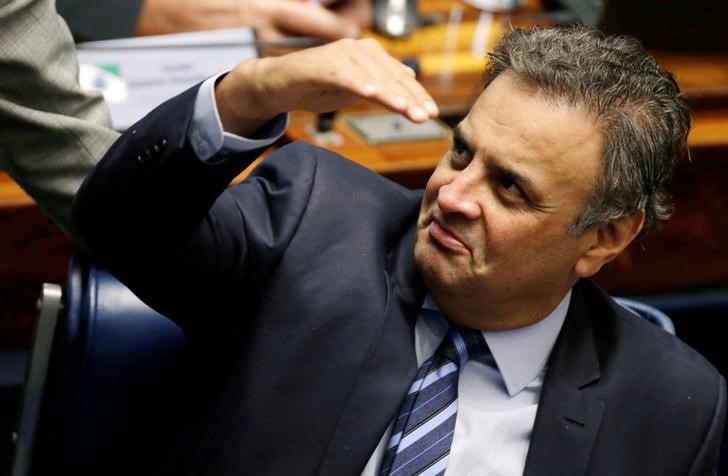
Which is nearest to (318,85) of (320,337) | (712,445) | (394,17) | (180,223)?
(180,223)

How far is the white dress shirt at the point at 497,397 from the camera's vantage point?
4.82 feet

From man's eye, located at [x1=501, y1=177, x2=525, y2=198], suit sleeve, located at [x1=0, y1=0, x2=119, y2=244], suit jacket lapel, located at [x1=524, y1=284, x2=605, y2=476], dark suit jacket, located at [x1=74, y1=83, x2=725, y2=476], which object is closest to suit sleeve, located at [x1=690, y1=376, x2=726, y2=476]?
dark suit jacket, located at [x1=74, y1=83, x2=725, y2=476]

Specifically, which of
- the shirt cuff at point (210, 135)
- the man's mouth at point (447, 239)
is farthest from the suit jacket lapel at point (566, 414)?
the shirt cuff at point (210, 135)

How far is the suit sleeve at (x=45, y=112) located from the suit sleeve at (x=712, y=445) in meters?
0.83

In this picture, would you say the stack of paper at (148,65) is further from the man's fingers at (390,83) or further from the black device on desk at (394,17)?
the man's fingers at (390,83)

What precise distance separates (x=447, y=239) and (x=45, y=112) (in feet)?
1.64

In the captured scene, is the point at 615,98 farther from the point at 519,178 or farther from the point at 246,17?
the point at 246,17

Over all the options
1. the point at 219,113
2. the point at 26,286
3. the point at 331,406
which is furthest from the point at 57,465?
the point at 26,286

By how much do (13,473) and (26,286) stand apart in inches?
24.4

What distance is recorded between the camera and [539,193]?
1383 millimetres

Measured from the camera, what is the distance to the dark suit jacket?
4.32 ft

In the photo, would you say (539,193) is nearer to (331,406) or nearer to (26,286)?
(331,406)

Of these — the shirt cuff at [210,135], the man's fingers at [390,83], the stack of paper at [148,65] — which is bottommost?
the stack of paper at [148,65]

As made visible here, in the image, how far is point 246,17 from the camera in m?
2.40
